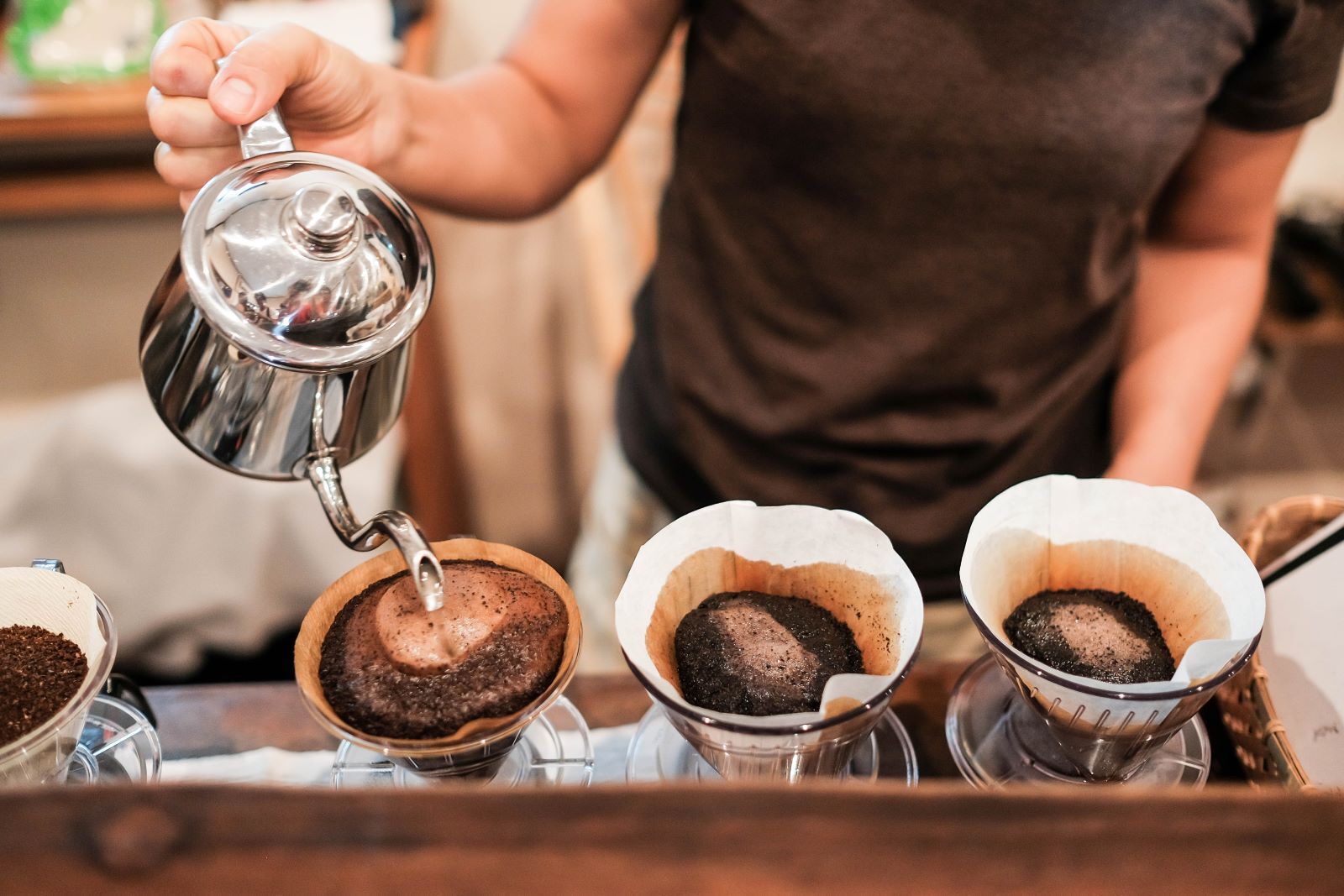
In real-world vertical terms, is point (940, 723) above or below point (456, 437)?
above

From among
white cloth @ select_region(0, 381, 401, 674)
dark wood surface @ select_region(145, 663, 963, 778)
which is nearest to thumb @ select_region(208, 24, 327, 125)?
dark wood surface @ select_region(145, 663, 963, 778)

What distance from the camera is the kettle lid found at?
534 mm

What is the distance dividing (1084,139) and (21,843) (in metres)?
0.93

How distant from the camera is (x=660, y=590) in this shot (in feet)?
1.87

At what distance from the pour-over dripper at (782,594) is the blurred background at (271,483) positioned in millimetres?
1168

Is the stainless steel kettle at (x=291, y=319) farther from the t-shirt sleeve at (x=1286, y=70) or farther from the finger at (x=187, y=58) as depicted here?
the t-shirt sleeve at (x=1286, y=70)

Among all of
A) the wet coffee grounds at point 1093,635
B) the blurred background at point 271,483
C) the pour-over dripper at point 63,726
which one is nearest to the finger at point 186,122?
the pour-over dripper at point 63,726

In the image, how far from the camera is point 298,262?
0.54 m

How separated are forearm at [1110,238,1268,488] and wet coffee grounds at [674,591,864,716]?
602 millimetres

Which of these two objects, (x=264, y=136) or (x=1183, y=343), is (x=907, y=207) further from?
(x=264, y=136)

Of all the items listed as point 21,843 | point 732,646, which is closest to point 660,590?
point 732,646

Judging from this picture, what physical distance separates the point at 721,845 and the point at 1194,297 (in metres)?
1.01

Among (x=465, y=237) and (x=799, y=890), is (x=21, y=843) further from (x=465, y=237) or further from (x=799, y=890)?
(x=465, y=237)

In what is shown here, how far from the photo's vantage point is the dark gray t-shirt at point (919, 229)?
87 centimetres
